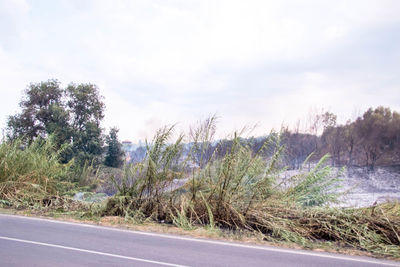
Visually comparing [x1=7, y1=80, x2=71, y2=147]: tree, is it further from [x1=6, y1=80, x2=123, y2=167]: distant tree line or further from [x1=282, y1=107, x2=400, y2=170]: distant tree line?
[x1=282, y1=107, x2=400, y2=170]: distant tree line

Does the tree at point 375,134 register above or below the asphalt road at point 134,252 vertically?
above

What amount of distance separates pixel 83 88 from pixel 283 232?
24.4 metres

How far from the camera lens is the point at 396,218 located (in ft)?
22.2

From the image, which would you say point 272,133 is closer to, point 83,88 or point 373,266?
point 373,266

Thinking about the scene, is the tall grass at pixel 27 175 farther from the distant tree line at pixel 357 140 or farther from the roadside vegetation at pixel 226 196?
the distant tree line at pixel 357 140

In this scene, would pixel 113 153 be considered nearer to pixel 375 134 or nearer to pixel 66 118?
pixel 66 118

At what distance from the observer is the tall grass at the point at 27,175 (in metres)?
10.6

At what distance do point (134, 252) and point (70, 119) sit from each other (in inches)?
928

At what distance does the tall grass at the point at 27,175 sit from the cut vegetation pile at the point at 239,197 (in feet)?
9.92

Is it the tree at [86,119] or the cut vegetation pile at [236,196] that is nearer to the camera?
the cut vegetation pile at [236,196]

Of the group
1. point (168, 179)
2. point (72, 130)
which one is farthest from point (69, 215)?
point (72, 130)

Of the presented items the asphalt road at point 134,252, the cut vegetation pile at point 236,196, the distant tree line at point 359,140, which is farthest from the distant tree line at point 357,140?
the asphalt road at point 134,252

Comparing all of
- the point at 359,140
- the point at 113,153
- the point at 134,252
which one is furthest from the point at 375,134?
the point at 134,252

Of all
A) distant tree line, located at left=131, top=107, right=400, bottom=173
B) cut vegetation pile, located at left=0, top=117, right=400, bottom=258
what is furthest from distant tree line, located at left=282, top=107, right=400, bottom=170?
cut vegetation pile, located at left=0, top=117, right=400, bottom=258
